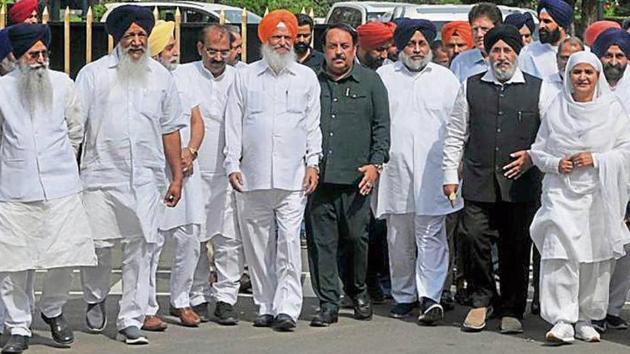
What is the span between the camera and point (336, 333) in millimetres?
9969

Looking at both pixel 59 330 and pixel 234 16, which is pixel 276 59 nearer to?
pixel 59 330

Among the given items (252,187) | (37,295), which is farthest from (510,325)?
(37,295)

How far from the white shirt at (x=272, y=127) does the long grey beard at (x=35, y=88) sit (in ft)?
5.05

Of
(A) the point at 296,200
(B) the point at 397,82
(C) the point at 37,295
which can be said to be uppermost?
(B) the point at 397,82

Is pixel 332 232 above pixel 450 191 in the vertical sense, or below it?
below

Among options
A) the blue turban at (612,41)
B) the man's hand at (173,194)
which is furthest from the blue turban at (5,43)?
the blue turban at (612,41)

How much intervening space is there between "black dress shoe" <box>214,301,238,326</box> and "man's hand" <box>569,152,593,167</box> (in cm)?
273

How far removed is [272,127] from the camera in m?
10.1

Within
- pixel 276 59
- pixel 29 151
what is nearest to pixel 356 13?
pixel 276 59

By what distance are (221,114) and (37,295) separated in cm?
232

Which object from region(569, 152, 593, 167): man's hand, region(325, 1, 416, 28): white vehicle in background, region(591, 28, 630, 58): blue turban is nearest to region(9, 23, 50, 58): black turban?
region(569, 152, 593, 167): man's hand

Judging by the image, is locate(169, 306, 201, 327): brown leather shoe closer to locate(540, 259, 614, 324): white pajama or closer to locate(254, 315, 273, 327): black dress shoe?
locate(254, 315, 273, 327): black dress shoe

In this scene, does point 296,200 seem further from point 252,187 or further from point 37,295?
point 37,295

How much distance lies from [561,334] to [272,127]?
8.13ft
